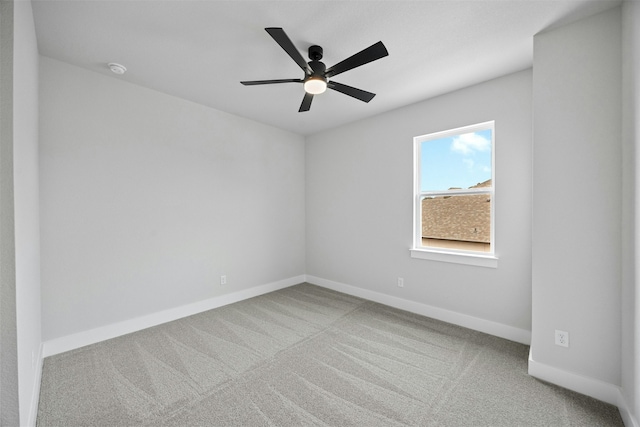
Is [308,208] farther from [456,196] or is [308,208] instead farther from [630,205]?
[630,205]

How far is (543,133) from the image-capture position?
2.10 metres

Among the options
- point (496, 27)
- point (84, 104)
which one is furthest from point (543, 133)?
point (84, 104)

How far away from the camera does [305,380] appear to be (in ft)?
6.88

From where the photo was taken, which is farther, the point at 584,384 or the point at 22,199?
the point at 584,384

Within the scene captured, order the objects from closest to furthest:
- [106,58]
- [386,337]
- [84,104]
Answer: [106,58]
[84,104]
[386,337]

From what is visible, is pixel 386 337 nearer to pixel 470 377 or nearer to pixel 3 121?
pixel 470 377

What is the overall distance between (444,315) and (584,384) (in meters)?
1.31

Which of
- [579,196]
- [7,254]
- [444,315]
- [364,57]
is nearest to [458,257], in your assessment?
[444,315]

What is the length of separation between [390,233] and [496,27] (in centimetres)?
241

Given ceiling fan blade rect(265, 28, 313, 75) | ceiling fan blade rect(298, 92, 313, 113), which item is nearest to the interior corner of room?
ceiling fan blade rect(298, 92, 313, 113)

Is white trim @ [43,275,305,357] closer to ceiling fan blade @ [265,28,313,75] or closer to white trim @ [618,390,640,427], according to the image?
ceiling fan blade @ [265,28,313,75]

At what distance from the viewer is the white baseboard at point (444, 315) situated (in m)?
2.70

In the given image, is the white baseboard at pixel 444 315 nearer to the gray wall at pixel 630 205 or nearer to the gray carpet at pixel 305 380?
the gray carpet at pixel 305 380

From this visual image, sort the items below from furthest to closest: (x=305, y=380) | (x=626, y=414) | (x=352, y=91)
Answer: (x=352, y=91) → (x=305, y=380) → (x=626, y=414)
